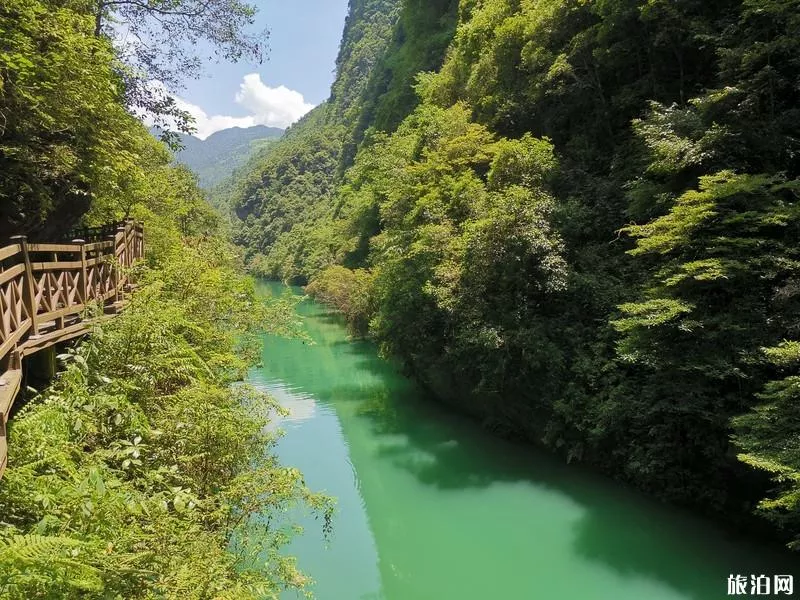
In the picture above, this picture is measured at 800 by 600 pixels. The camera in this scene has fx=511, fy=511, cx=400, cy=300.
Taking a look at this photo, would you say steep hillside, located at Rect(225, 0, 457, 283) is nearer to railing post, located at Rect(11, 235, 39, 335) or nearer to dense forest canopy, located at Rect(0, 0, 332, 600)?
dense forest canopy, located at Rect(0, 0, 332, 600)

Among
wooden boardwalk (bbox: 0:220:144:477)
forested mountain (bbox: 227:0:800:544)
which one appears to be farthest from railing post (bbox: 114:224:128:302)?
forested mountain (bbox: 227:0:800:544)

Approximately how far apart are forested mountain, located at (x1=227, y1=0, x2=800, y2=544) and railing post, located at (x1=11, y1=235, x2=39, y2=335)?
8304 millimetres

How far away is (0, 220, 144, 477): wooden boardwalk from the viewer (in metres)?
4.37

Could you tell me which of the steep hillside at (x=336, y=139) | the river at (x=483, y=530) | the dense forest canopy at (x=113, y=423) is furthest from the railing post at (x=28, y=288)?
the steep hillside at (x=336, y=139)

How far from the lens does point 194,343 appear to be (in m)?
8.86

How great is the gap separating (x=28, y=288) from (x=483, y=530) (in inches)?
333

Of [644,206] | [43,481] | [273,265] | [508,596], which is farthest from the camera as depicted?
[273,265]

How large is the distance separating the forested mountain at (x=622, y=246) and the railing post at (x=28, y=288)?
8304mm

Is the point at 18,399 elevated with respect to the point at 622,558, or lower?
elevated

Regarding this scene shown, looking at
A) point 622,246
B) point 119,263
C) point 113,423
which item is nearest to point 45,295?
point 113,423

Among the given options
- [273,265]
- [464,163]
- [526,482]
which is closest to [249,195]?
[273,265]

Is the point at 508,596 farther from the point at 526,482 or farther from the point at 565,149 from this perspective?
the point at 565,149

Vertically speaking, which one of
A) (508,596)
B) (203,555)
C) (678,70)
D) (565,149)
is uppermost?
(678,70)

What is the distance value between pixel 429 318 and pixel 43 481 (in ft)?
37.9
